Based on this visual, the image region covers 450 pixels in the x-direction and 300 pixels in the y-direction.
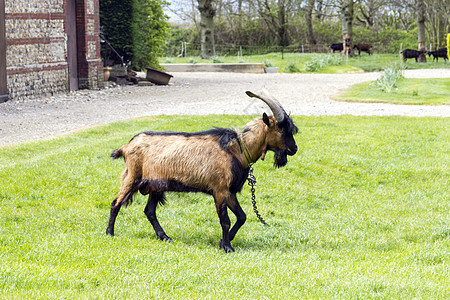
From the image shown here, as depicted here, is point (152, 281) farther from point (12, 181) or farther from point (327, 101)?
point (327, 101)

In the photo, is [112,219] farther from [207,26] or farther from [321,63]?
[207,26]

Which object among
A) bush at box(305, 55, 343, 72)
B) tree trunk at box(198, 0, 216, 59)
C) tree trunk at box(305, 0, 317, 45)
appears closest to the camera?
bush at box(305, 55, 343, 72)

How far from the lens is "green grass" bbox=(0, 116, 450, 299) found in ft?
15.6

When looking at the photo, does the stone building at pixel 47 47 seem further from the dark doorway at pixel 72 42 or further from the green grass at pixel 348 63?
the green grass at pixel 348 63

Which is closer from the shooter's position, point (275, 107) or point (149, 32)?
point (275, 107)

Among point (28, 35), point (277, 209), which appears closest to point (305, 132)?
point (277, 209)

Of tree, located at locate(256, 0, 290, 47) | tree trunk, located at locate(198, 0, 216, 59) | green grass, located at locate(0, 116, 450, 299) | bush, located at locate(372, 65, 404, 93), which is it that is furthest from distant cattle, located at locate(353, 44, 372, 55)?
green grass, located at locate(0, 116, 450, 299)

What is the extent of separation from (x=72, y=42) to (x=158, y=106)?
19.9 feet

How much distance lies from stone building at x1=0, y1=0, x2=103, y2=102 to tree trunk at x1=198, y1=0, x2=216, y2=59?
54.9ft

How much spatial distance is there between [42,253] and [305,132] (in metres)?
8.44

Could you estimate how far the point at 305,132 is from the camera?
13078 mm

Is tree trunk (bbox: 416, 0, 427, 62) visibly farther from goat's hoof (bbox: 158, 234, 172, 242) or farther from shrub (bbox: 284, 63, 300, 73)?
goat's hoof (bbox: 158, 234, 172, 242)

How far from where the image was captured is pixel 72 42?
72.8 feet

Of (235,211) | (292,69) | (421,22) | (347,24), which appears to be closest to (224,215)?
(235,211)
